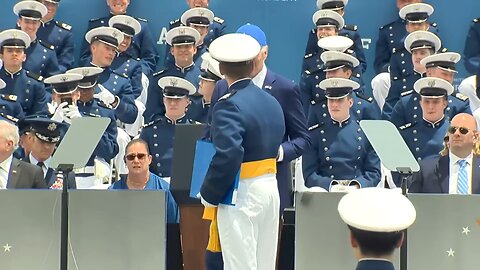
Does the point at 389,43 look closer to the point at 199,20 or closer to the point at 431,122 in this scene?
the point at 199,20

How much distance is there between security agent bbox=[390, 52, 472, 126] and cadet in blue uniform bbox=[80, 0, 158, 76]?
3.02m

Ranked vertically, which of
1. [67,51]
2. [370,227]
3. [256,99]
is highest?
[67,51]

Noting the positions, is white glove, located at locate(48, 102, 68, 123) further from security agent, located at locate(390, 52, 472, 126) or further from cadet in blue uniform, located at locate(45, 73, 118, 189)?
security agent, located at locate(390, 52, 472, 126)

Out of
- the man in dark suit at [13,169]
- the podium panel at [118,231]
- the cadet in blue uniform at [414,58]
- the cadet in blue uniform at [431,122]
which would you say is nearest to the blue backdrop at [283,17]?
the cadet in blue uniform at [414,58]

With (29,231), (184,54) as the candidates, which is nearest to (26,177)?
(29,231)

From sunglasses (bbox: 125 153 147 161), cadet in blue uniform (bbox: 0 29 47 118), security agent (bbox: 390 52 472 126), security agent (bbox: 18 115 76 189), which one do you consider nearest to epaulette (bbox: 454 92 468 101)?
security agent (bbox: 390 52 472 126)

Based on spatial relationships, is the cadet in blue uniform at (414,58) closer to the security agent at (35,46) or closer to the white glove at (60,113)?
the white glove at (60,113)

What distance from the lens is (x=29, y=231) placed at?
681cm

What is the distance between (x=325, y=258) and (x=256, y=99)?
62.3 inches

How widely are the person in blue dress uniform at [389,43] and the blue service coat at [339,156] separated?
1.77 m

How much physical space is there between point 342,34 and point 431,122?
2248 mm

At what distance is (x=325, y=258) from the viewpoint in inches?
273

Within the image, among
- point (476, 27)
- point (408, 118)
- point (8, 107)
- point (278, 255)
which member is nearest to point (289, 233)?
point (278, 255)

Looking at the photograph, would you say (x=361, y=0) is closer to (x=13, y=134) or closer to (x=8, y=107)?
(x=8, y=107)
